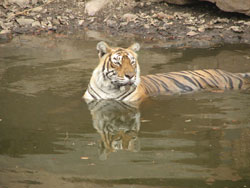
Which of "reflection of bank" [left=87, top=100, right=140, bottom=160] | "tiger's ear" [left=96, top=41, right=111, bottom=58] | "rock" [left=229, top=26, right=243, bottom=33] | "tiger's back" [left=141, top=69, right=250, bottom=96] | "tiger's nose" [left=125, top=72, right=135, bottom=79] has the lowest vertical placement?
"rock" [left=229, top=26, right=243, bottom=33]

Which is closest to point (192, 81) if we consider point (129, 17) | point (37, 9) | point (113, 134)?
point (113, 134)

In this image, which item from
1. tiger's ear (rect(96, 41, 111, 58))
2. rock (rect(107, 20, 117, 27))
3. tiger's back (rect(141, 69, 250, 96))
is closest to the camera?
tiger's ear (rect(96, 41, 111, 58))

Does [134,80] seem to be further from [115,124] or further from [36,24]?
[36,24]

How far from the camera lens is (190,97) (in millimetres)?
5859

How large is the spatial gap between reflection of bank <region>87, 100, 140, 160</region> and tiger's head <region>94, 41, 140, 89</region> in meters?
0.25

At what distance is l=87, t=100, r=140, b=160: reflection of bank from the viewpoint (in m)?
4.19

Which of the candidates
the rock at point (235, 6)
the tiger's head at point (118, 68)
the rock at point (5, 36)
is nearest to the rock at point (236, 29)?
the rock at point (235, 6)

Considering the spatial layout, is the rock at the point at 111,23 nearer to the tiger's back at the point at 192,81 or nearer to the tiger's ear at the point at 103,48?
the tiger's back at the point at 192,81

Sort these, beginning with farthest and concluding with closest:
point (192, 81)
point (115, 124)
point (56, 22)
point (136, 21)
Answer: point (56, 22) → point (136, 21) → point (192, 81) → point (115, 124)

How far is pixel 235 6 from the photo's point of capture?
30.3 feet

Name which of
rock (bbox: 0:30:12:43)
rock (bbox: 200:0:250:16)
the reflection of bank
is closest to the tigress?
the reflection of bank

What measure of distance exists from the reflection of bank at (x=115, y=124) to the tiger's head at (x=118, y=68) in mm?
252

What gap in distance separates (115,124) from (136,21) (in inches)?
212

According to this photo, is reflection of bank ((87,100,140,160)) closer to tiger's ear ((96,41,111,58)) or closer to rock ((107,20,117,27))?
tiger's ear ((96,41,111,58))
